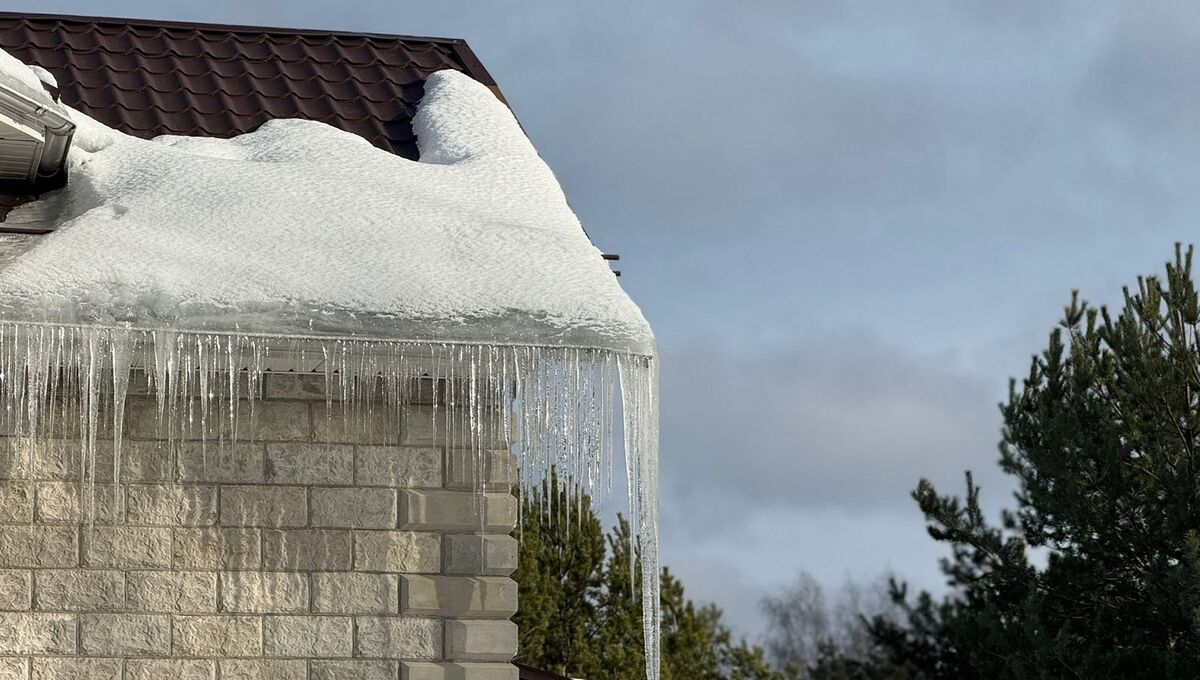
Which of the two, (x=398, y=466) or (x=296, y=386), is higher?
(x=296, y=386)

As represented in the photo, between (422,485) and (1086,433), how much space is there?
30.1 feet

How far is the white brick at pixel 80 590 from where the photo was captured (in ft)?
20.9

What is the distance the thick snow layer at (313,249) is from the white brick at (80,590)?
1184 mm

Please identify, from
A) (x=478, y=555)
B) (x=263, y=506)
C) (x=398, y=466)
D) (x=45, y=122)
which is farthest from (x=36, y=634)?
(x=45, y=122)

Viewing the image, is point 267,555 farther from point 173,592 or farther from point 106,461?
point 106,461

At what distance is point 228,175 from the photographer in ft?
23.1

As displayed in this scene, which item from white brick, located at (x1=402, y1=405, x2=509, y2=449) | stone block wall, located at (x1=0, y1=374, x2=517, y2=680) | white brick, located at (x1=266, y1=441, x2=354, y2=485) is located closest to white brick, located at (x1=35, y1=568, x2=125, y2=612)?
stone block wall, located at (x1=0, y1=374, x2=517, y2=680)

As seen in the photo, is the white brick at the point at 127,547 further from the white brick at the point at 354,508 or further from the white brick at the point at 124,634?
the white brick at the point at 354,508

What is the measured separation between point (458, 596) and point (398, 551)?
320 mm

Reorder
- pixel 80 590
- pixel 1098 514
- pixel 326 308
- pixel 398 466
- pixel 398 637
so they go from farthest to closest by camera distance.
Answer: pixel 1098 514
pixel 398 466
pixel 398 637
pixel 80 590
pixel 326 308

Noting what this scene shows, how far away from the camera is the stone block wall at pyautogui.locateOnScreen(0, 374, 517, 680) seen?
638 cm

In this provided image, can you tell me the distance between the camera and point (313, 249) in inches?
251

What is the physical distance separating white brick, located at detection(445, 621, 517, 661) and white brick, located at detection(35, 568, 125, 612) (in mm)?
1361

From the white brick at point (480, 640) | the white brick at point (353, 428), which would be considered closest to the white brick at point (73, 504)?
the white brick at point (353, 428)
